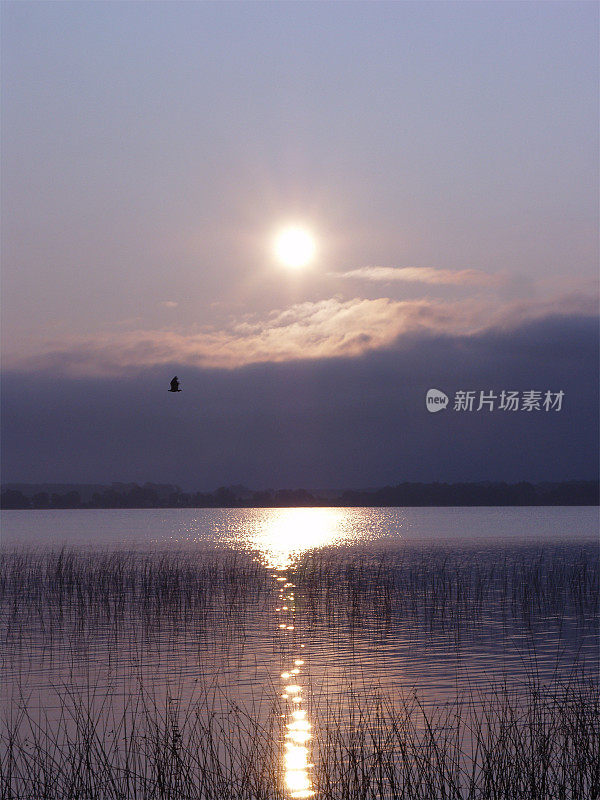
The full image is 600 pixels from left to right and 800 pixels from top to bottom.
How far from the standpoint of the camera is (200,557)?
5588 cm

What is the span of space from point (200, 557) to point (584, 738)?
46.2 m

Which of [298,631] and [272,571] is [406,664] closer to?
[298,631]

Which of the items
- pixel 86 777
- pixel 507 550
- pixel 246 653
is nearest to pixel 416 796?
pixel 86 777

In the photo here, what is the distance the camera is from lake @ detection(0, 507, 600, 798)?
1016 cm

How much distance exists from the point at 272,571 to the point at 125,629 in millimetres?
22994

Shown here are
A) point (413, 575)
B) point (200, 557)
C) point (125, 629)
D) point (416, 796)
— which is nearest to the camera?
point (416, 796)

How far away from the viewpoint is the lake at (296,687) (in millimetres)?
10156

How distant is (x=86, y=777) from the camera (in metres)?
10.1

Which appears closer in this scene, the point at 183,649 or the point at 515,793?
the point at 515,793

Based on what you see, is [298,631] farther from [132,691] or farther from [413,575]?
[413,575]

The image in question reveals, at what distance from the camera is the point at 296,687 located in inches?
675

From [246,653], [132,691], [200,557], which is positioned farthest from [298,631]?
[200,557]

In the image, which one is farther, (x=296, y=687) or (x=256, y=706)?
(x=296, y=687)

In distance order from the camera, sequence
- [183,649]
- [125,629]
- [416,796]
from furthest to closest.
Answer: [125,629], [183,649], [416,796]
